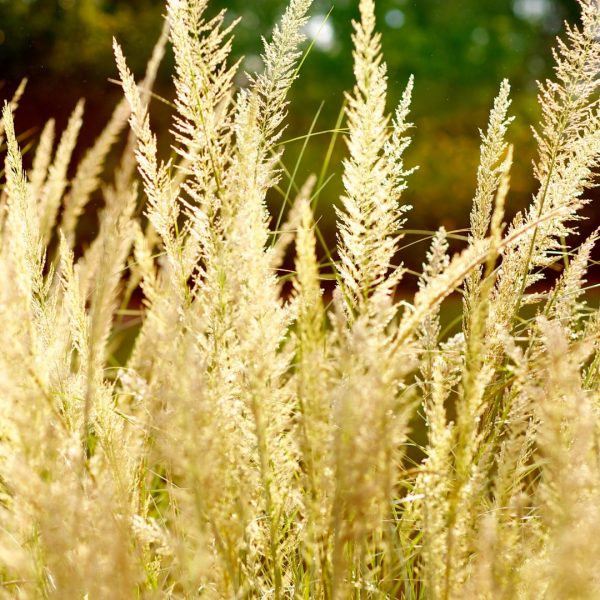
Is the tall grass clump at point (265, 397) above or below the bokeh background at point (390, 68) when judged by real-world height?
below

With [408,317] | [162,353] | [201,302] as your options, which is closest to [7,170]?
[201,302]

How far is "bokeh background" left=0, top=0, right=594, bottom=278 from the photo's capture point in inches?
412

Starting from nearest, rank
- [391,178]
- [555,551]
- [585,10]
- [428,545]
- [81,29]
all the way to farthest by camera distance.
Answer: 1. [555,551]
2. [428,545]
3. [391,178]
4. [585,10]
5. [81,29]

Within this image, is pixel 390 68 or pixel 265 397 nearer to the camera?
pixel 265 397

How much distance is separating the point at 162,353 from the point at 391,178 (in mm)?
490

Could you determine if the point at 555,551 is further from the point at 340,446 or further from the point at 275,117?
the point at 275,117

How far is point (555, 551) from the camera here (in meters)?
0.83

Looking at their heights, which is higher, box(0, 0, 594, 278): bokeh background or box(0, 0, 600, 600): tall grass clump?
box(0, 0, 594, 278): bokeh background

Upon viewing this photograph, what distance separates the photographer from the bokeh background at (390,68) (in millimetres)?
10461

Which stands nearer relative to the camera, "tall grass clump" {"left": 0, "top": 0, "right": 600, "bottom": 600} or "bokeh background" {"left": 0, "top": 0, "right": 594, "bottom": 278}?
"tall grass clump" {"left": 0, "top": 0, "right": 600, "bottom": 600}

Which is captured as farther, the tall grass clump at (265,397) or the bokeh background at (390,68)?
the bokeh background at (390,68)

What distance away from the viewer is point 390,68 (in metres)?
12.5

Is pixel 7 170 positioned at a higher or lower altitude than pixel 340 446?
higher

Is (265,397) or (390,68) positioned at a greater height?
(390,68)
